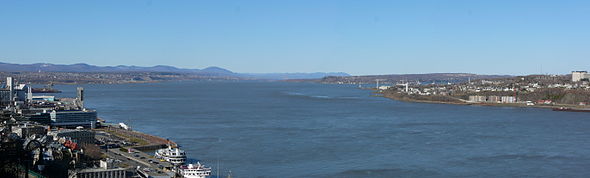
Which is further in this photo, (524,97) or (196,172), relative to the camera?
(524,97)

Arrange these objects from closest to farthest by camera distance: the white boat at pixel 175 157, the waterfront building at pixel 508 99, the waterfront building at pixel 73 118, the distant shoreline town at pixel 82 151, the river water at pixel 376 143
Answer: the distant shoreline town at pixel 82 151 → the river water at pixel 376 143 → the white boat at pixel 175 157 → the waterfront building at pixel 73 118 → the waterfront building at pixel 508 99

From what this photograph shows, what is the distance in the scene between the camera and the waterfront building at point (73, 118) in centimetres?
1058

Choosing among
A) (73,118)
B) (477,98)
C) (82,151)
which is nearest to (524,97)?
(477,98)

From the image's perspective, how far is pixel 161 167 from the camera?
21.0 feet

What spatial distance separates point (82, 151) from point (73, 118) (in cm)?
466

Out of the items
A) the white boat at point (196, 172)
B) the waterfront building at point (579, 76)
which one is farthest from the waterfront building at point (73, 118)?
the waterfront building at point (579, 76)

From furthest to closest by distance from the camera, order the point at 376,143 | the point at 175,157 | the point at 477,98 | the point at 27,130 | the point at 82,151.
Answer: the point at 477,98 < the point at 376,143 < the point at 27,130 < the point at 175,157 < the point at 82,151

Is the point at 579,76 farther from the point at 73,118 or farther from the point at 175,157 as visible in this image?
the point at 175,157

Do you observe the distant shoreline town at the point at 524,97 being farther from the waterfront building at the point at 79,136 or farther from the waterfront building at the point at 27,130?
the waterfront building at the point at 27,130

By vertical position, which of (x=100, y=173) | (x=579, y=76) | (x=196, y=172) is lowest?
(x=196, y=172)

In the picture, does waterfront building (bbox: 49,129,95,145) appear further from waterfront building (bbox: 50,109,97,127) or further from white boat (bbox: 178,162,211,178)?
waterfront building (bbox: 50,109,97,127)

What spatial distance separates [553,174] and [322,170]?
2.11 metres

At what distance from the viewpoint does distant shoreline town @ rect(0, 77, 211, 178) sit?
4473 millimetres

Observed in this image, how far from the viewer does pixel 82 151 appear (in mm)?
6312
